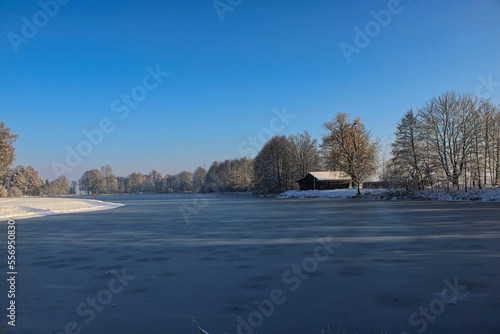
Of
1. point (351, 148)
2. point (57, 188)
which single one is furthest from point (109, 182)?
point (351, 148)

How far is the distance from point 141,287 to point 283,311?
239 cm

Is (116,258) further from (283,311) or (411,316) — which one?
(411,316)

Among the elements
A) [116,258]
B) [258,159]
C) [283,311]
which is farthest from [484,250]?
[258,159]

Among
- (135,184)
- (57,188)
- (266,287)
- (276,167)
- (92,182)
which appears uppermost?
(276,167)

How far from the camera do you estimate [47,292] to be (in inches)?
183

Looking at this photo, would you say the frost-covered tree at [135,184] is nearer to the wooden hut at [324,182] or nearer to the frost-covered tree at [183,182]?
the frost-covered tree at [183,182]

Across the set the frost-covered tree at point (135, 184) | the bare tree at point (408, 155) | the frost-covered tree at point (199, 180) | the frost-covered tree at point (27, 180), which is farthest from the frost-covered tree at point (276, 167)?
the frost-covered tree at point (135, 184)

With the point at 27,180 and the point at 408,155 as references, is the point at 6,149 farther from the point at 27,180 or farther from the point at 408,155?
the point at 27,180

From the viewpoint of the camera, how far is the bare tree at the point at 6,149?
107 ft

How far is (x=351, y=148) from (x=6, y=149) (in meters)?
43.7

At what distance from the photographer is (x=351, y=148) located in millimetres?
45812

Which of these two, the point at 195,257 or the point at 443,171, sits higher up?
the point at 443,171

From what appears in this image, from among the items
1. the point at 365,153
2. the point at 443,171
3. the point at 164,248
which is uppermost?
the point at 365,153

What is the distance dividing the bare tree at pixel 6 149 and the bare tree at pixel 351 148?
134 feet
